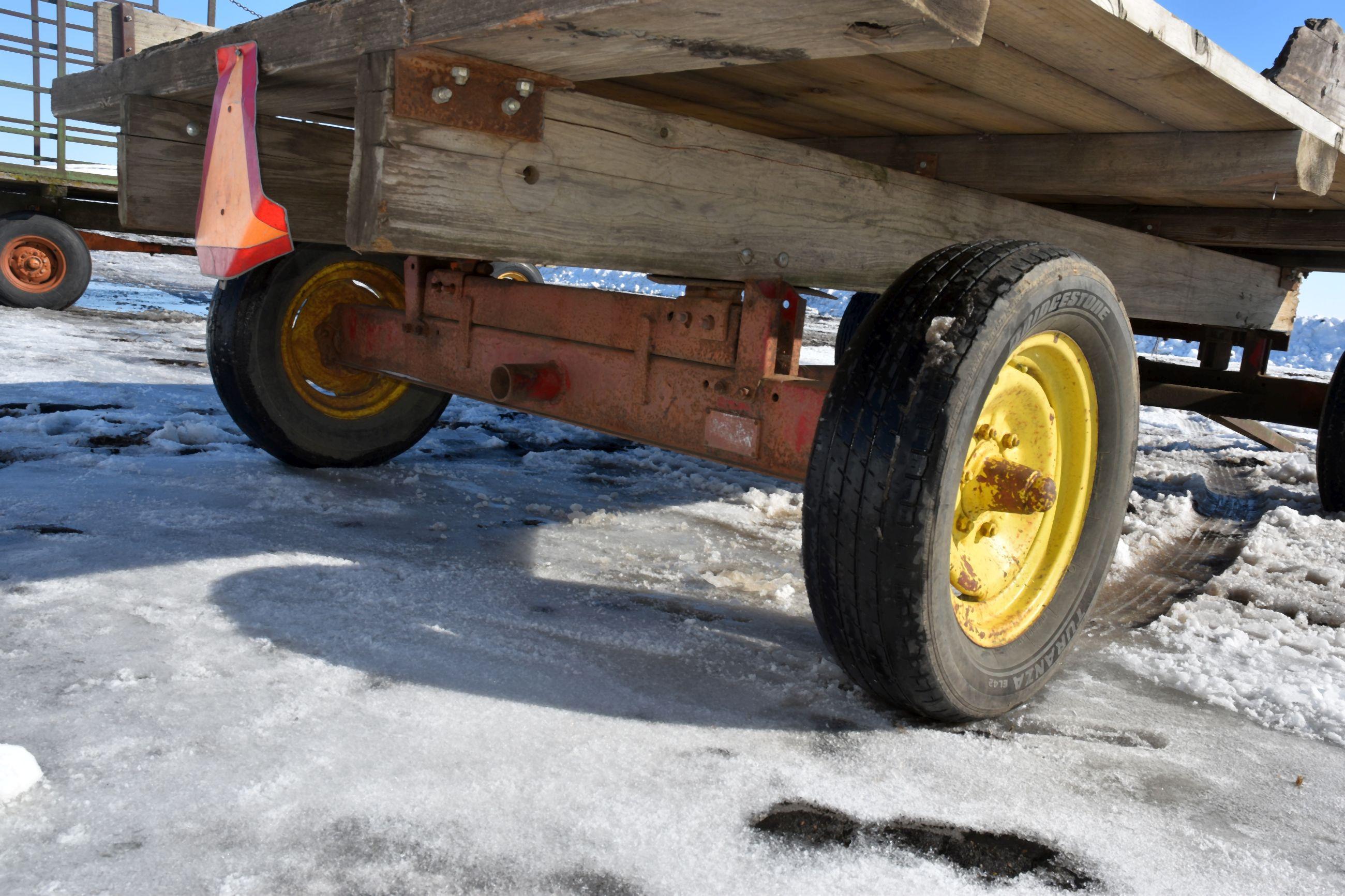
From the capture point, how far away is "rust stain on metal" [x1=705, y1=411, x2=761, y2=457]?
2.31 metres

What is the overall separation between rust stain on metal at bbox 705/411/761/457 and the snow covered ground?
44 cm

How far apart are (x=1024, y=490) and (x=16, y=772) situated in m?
1.85

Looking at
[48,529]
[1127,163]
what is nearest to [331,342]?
[48,529]

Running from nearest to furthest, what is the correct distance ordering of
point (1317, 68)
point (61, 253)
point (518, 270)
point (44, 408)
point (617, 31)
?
point (617, 31), point (1317, 68), point (44, 408), point (518, 270), point (61, 253)

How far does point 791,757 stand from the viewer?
5.61 feet

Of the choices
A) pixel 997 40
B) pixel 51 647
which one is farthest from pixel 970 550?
pixel 51 647

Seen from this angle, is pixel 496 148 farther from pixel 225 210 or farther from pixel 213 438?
pixel 213 438

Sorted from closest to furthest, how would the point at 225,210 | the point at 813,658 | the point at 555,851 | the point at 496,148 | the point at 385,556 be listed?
the point at 555,851 → the point at 496,148 → the point at 225,210 → the point at 813,658 → the point at 385,556

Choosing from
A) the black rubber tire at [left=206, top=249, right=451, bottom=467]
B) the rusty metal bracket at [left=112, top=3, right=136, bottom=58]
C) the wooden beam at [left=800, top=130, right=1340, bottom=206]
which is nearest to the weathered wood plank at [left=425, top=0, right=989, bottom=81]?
the wooden beam at [left=800, top=130, right=1340, bottom=206]

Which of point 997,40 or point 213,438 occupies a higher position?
point 997,40

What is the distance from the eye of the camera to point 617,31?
155cm

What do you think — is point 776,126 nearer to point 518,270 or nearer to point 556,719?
point 518,270

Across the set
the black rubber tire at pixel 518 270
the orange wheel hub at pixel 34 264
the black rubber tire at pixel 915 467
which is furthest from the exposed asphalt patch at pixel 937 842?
the orange wheel hub at pixel 34 264

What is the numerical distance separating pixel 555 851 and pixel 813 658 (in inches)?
38.1
